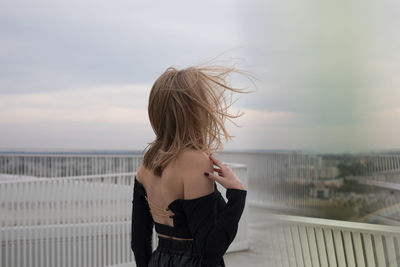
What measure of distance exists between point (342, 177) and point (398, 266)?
60cm

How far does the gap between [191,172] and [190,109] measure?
0.43 feet

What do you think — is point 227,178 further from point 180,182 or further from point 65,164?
point 65,164

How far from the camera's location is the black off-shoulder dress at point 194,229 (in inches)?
31.2

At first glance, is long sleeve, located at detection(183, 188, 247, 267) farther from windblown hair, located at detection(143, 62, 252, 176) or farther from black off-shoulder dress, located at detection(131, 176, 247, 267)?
windblown hair, located at detection(143, 62, 252, 176)

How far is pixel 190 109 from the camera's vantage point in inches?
33.0

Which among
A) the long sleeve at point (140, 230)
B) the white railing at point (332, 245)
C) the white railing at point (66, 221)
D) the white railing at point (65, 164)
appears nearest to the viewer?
the long sleeve at point (140, 230)

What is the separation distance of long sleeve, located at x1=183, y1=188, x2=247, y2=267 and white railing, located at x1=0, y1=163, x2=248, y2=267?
7.00 ft

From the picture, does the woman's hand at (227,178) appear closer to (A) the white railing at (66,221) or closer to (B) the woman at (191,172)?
(B) the woman at (191,172)

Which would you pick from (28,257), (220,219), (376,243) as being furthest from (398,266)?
(28,257)

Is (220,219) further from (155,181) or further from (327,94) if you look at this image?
(327,94)

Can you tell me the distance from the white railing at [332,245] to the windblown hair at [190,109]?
663mm

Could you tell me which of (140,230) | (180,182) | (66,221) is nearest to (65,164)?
(66,221)

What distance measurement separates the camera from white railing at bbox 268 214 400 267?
54.4 inches

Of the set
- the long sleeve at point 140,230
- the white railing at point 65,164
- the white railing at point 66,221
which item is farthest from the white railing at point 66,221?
the white railing at point 65,164
